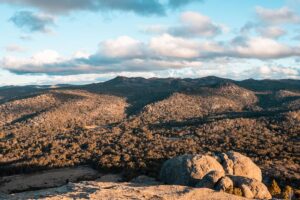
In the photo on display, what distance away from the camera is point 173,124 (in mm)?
180625

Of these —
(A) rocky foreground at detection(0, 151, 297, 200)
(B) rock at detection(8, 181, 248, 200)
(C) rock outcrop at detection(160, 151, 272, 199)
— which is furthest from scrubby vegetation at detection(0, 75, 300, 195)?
(B) rock at detection(8, 181, 248, 200)

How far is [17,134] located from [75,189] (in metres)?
130

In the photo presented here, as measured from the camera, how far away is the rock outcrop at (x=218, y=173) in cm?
5125

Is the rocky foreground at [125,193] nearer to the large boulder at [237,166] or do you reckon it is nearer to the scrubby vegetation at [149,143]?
the large boulder at [237,166]

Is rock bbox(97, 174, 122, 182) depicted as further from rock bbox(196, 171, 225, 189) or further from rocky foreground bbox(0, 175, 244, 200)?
rocky foreground bbox(0, 175, 244, 200)

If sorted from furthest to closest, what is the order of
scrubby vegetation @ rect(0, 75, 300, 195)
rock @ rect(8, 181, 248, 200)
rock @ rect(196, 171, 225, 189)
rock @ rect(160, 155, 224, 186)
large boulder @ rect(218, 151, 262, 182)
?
scrubby vegetation @ rect(0, 75, 300, 195) → large boulder @ rect(218, 151, 262, 182) → rock @ rect(160, 155, 224, 186) → rock @ rect(196, 171, 225, 189) → rock @ rect(8, 181, 248, 200)

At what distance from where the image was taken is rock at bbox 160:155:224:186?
59844 millimetres

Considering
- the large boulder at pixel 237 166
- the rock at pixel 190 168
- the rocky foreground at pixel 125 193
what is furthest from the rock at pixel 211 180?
the large boulder at pixel 237 166

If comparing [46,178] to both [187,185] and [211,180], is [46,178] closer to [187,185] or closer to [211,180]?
[187,185]

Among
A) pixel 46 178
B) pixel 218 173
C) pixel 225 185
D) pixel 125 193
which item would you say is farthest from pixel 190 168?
pixel 46 178

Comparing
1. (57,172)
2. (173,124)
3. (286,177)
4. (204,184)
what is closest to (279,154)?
(286,177)

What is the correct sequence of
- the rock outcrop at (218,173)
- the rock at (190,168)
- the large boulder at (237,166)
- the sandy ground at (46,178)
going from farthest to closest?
1. the sandy ground at (46,178)
2. the large boulder at (237,166)
3. the rock at (190,168)
4. the rock outcrop at (218,173)

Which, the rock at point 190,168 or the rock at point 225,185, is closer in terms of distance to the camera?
the rock at point 225,185

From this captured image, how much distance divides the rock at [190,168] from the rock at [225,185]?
7.52 metres
